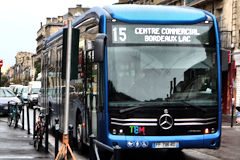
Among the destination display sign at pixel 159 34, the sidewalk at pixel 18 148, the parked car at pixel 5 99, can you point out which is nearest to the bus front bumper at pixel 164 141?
the destination display sign at pixel 159 34

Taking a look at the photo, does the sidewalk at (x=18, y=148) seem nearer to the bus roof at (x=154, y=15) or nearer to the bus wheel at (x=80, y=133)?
the bus wheel at (x=80, y=133)

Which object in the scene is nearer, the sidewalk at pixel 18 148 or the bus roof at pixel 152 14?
the bus roof at pixel 152 14

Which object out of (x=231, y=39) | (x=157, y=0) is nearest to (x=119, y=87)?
(x=231, y=39)

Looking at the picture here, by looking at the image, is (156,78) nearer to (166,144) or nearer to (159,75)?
(159,75)

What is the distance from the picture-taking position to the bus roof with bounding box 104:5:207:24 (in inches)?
392

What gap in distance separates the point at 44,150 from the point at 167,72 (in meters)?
4.39

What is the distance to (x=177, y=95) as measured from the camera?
9805mm

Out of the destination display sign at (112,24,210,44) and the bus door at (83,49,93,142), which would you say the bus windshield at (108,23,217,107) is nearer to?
the destination display sign at (112,24,210,44)

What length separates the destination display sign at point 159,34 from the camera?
9836mm

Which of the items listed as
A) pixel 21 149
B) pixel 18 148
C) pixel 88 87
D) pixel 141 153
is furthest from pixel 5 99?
pixel 88 87

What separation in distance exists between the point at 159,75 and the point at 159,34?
0.83 meters

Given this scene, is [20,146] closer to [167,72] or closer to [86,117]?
[86,117]

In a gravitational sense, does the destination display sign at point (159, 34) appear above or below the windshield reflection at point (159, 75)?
above

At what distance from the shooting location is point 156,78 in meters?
9.75
